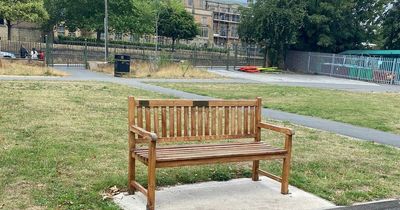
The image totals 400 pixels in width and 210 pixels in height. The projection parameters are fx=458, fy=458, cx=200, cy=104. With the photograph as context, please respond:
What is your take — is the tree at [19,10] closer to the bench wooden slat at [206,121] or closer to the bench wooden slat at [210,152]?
the bench wooden slat at [206,121]

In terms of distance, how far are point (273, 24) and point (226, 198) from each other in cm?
3982

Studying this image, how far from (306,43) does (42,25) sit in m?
31.0

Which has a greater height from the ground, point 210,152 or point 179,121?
point 179,121

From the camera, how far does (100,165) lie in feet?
19.2

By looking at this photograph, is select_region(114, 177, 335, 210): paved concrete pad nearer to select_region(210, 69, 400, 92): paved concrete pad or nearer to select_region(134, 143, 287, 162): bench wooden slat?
select_region(134, 143, 287, 162): bench wooden slat

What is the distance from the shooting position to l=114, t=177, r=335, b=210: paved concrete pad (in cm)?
470

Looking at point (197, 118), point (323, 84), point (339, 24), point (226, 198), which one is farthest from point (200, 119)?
point (339, 24)

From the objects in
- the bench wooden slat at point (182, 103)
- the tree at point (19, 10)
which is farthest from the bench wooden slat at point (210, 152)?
the tree at point (19, 10)

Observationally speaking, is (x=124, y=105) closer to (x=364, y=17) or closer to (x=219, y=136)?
(x=219, y=136)

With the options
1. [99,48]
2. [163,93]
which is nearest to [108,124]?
[163,93]

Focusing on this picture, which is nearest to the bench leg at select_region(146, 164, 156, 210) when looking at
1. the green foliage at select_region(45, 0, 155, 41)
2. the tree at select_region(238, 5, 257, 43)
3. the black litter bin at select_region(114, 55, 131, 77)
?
the black litter bin at select_region(114, 55, 131, 77)

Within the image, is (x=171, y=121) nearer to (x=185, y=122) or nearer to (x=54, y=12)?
(x=185, y=122)

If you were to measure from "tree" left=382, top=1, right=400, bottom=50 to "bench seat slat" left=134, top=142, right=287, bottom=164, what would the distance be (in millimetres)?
46122

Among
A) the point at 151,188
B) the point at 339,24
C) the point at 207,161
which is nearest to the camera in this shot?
the point at 151,188
